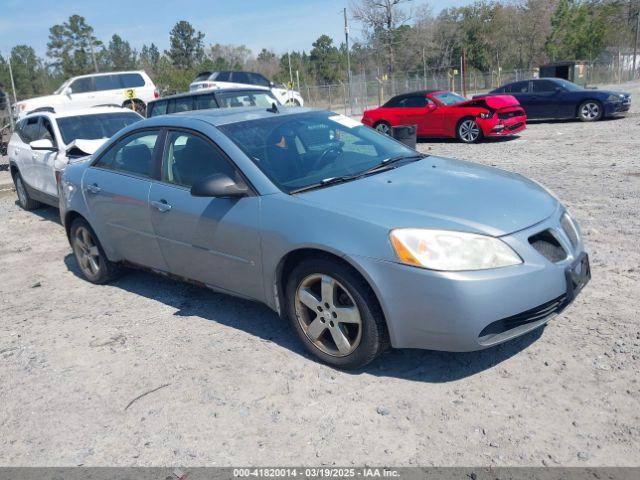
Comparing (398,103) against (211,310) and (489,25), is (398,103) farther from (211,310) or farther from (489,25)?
(489,25)

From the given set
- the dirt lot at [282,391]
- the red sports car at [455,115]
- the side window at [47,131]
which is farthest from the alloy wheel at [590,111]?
the side window at [47,131]

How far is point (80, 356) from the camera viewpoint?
4.23m

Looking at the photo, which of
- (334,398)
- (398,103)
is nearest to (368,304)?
(334,398)

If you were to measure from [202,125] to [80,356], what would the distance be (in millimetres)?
1881

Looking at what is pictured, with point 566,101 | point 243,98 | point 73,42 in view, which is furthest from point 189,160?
point 73,42

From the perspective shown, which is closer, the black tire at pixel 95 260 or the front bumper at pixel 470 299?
the front bumper at pixel 470 299

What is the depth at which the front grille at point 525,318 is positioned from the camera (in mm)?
3223

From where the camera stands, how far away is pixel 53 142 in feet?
28.3

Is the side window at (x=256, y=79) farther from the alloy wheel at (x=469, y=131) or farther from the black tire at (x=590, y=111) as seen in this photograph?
the black tire at (x=590, y=111)

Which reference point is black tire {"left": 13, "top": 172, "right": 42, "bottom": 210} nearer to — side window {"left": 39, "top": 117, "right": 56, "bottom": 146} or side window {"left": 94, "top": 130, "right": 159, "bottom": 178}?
side window {"left": 39, "top": 117, "right": 56, "bottom": 146}

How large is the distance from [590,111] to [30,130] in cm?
1476

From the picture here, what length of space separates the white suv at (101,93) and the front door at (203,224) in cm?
1800

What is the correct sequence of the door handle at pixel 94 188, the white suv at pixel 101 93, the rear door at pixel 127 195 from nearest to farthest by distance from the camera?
the rear door at pixel 127 195 → the door handle at pixel 94 188 → the white suv at pixel 101 93

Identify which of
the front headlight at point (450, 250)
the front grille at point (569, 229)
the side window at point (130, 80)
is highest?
the side window at point (130, 80)
